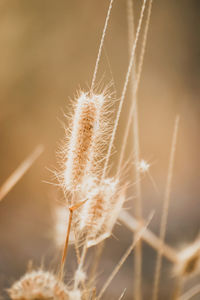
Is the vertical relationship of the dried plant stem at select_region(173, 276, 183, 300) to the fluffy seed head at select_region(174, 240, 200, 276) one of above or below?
below

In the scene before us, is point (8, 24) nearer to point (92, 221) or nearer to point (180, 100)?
point (180, 100)

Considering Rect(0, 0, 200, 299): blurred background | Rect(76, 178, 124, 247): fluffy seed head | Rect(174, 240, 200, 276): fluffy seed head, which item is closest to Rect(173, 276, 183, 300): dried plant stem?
Rect(174, 240, 200, 276): fluffy seed head

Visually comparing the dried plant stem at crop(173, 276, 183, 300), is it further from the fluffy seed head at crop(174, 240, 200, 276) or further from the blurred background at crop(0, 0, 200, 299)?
the blurred background at crop(0, 0, 200, 299)

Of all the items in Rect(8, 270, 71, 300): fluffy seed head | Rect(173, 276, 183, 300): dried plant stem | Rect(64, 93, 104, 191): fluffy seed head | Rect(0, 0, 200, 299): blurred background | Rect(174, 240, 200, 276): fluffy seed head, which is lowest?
Rect(8, 270, 71, 300): fluffy seed head

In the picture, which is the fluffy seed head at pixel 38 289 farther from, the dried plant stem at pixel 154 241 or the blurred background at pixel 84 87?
the blurred background at pixel 84 87

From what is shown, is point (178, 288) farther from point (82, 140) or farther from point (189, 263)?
point (82, 140)

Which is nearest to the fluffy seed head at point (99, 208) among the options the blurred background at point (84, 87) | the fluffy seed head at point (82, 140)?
the fluffy seed head at point (82, 140)

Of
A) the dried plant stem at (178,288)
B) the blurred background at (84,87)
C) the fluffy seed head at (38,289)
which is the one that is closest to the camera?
the fluffy seed head at (38,289)

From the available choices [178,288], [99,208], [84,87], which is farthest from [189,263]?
[84,87]
